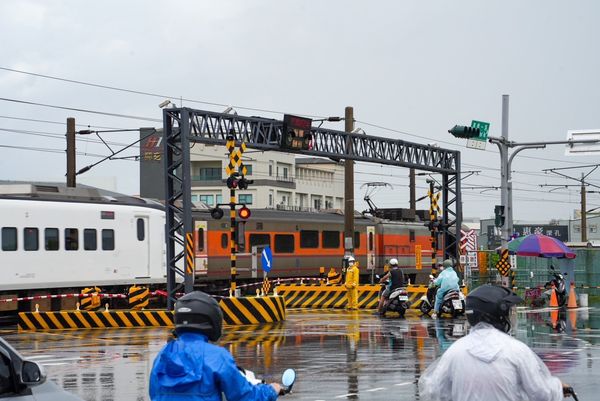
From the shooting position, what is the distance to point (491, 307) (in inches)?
215

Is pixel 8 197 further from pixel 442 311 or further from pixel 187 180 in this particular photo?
pixel 442 311

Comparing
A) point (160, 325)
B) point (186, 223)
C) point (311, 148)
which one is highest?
point (311, 148)

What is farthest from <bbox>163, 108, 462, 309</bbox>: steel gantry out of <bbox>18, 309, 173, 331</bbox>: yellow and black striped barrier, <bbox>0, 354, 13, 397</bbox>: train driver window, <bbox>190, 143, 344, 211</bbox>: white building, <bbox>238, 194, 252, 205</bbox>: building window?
<bbox>238, 194, 252, 205</bbox>: building window

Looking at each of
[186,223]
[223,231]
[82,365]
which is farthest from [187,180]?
[223,231]

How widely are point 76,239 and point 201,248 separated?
8.06m

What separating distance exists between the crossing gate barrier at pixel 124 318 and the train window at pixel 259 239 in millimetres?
15383

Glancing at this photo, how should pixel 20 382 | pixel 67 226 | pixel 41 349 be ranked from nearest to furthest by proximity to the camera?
pixel 20 382
pixel 41 349
pixel 67 226

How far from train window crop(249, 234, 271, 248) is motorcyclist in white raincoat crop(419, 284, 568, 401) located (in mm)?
36555

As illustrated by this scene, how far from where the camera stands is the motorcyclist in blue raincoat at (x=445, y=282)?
88.8 ft

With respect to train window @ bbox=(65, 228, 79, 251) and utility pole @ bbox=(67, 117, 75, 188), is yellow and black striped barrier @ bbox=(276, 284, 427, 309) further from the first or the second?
utility pole @ bbox=(67, 117, 75, 188)

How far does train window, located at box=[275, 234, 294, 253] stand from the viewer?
43531 mm

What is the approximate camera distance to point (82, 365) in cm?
1722

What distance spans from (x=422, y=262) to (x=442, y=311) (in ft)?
88.2

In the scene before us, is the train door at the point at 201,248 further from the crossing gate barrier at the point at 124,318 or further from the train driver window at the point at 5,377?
the train driver window at the point at 5,377
